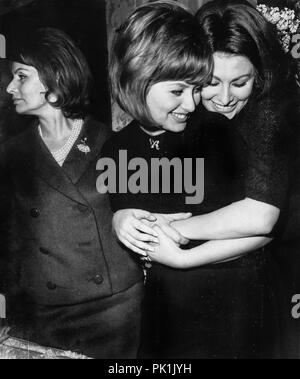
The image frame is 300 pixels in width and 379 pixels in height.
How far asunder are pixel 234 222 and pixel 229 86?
0.46 meters

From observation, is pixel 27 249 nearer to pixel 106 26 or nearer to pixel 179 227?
pixel 179 227

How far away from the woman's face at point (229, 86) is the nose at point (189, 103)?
0.05 meters

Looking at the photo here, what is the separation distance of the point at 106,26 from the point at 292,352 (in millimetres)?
1357

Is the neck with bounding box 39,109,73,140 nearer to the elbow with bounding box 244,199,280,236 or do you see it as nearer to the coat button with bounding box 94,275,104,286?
the coat button with bounding box 94,275,104,286

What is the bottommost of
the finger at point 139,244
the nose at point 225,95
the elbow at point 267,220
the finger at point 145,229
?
the finger at point 139,244

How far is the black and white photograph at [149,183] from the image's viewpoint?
206 centimetres

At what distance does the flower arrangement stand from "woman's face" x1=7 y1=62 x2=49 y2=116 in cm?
82

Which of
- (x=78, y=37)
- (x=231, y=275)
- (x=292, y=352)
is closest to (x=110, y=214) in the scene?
(x=231, y=275)

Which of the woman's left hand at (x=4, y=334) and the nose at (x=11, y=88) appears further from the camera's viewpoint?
the woman's left hand at (x=4, y=334)

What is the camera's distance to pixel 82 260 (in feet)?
7.23

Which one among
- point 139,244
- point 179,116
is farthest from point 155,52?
point 139,244

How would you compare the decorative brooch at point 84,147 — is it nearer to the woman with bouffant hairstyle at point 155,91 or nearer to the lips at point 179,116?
the woman with bouffant hairstyle at point 155,91

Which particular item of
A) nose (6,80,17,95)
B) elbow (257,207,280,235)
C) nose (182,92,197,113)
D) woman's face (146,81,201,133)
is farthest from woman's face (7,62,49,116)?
elbow (257,207,280,235)

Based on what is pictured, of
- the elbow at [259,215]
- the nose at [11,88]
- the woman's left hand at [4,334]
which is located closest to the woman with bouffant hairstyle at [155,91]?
the elbow at [259,215]
